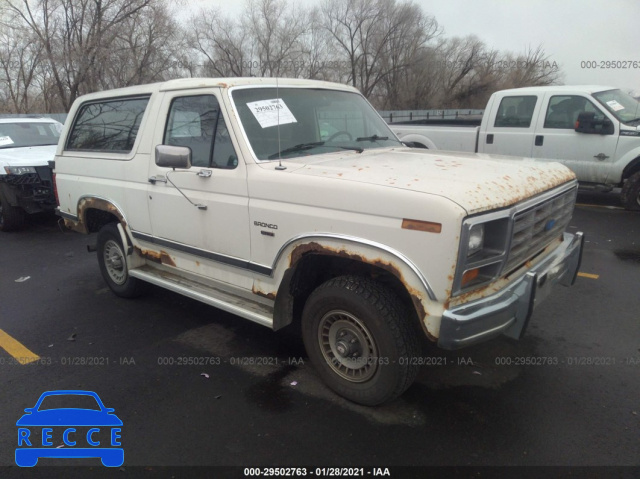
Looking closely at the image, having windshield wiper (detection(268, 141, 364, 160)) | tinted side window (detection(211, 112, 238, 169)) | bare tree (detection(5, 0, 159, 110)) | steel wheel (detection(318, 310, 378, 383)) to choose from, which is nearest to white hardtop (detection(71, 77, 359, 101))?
tinted side window (detection(211, 112, 238, 169))

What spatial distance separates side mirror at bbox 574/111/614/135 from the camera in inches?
297

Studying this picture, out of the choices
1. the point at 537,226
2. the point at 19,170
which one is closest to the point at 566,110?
the point at 537,226

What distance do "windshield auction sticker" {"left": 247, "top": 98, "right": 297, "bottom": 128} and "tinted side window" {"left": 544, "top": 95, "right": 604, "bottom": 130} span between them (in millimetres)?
6183

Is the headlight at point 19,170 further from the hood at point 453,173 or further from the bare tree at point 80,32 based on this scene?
the bare tree at point 80,32

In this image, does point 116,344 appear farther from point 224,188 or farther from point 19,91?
point 19,91

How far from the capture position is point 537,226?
3113 mm

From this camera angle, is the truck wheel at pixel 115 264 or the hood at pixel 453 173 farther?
the truck wheel at pixel 115 264

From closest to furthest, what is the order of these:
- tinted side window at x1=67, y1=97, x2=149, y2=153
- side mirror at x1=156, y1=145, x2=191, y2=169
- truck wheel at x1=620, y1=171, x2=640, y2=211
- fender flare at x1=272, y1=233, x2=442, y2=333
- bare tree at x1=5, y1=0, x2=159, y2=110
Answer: fender flare at x1=272, y1=233, x2=442, y2=333
side mirror at x1=156, y1=145, x2=191, y2=169
tinted side window at x1=67, y1=97, x2=149, y2=153
truck wheel at x1=620, y1=171, x2=640, y2=211
bare tree at x1=5, y1=0, x2=159, y2=110

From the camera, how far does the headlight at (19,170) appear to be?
7.70 metres

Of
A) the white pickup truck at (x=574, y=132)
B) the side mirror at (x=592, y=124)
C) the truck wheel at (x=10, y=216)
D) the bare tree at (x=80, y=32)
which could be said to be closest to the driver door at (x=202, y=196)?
the truck wheel at (x=10, y=216)

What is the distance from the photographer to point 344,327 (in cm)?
308

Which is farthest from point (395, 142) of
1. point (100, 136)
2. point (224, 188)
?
point (100, 136)

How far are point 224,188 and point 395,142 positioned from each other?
1.76 meters

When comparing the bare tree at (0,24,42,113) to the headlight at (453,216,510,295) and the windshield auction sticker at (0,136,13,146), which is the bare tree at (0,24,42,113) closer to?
the windshield auction sticker at (0,136,13,146)
